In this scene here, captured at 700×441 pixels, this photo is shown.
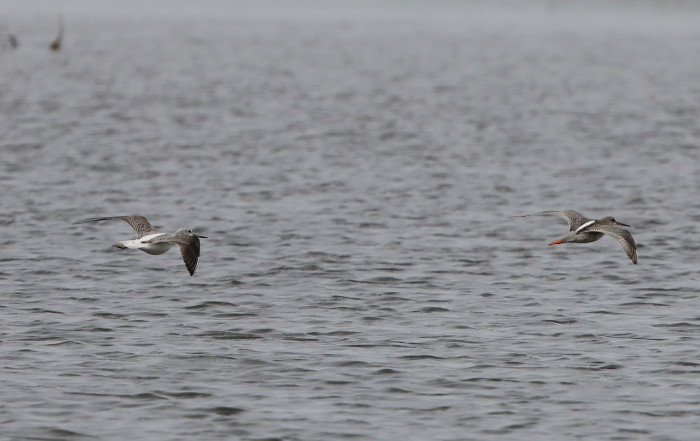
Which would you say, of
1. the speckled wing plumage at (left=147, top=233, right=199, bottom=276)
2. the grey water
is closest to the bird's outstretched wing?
the grey water

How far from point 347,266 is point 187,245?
6353 millimetres

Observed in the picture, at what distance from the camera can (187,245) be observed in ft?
62.3

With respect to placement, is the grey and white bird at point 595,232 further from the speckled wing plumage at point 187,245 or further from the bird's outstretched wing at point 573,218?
the speckled wing plumage at point 187,245

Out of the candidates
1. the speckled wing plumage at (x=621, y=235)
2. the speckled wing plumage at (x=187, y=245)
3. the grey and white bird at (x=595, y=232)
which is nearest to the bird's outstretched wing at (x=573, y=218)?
the grey and white bird at (x=595, y=232)

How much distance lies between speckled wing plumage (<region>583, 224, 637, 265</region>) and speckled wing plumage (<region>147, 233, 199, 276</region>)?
253 inches

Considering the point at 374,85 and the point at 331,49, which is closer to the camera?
the point at 374,85

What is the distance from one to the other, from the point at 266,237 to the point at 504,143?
18373 mm

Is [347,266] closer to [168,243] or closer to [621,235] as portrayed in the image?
[168,243]

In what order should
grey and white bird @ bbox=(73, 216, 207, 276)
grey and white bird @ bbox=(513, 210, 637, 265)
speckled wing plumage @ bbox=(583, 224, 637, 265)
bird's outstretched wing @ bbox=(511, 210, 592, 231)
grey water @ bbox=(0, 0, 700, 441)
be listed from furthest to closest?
bird's outstretched wing @ bbox=(511, 210, 592, 231)
grey and white bird @ bbox=(513, 210, 637, 265)
speckled wing plumage @ bbox=(583, 224, 637, 265)
grey and white bird @ bbox=(73, 216, 207, 276)
grey water @ bbox=(0, 0, 700, 441)

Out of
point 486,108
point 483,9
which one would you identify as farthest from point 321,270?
point 483,9

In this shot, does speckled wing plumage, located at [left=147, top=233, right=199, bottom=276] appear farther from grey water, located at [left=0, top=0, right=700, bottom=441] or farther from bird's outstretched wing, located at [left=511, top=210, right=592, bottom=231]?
bird's outstretched wing, located at [left=511, top=210, right=592, bottom=231]

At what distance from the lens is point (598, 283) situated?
77.7ft

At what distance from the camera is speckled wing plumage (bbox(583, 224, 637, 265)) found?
782 inches

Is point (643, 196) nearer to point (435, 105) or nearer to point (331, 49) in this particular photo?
point (435, 105)
